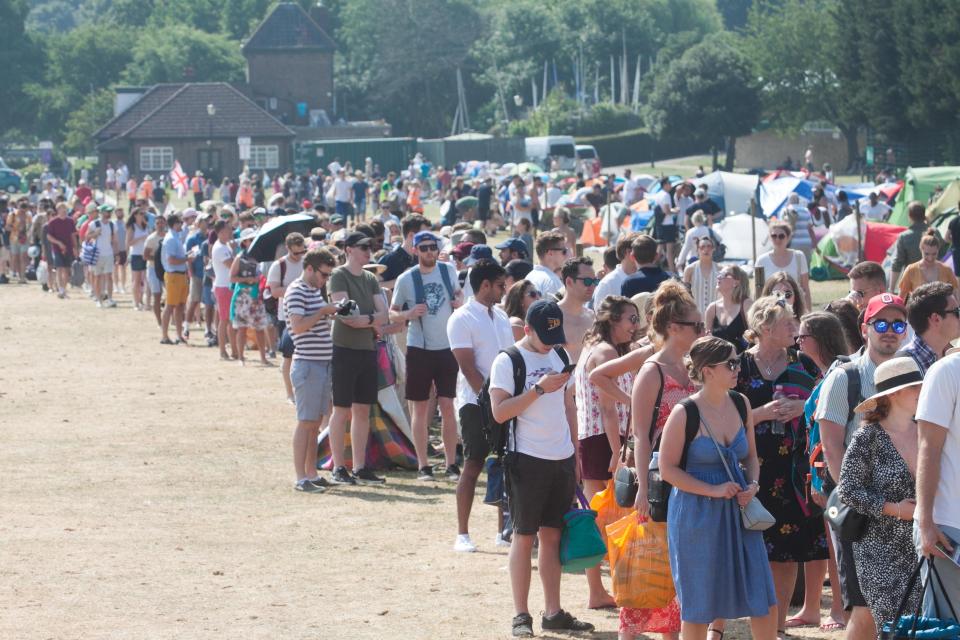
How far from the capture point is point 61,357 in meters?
21.2

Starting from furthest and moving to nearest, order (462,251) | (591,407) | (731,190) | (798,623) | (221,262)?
1. (731,190)
2. (221,262)
3. (462,251)
4. (591,407)
5. (798,623)

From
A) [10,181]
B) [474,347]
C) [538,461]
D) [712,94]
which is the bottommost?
[538,461]

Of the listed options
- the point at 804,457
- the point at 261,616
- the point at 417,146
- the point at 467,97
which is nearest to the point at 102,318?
the point at 261,616

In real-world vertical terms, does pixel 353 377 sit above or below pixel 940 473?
below

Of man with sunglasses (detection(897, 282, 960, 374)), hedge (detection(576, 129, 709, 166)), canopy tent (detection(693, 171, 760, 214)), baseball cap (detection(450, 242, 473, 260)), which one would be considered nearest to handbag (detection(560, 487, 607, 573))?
man with sunglasses (detection(897, 282, 960, 374))

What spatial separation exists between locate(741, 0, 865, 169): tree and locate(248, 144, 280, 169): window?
2929 cm

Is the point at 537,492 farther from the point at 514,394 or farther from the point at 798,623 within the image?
the point at 798,623

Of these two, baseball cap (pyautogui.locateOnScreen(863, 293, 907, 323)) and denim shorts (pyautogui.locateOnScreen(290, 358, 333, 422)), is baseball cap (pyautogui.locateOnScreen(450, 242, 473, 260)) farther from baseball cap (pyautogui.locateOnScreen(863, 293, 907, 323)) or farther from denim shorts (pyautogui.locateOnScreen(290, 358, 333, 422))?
baseball cap (pyautogui.locateOnScreen(863, 293, 907, 323))

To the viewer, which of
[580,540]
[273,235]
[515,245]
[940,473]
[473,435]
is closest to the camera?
[940,473]

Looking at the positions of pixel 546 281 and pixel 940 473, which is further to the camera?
pixel 546 281

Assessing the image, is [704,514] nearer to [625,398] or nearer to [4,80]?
[625,398]

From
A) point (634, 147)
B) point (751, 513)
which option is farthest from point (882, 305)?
point (634, 147)

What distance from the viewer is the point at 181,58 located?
129m

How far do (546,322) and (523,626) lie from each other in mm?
1553
